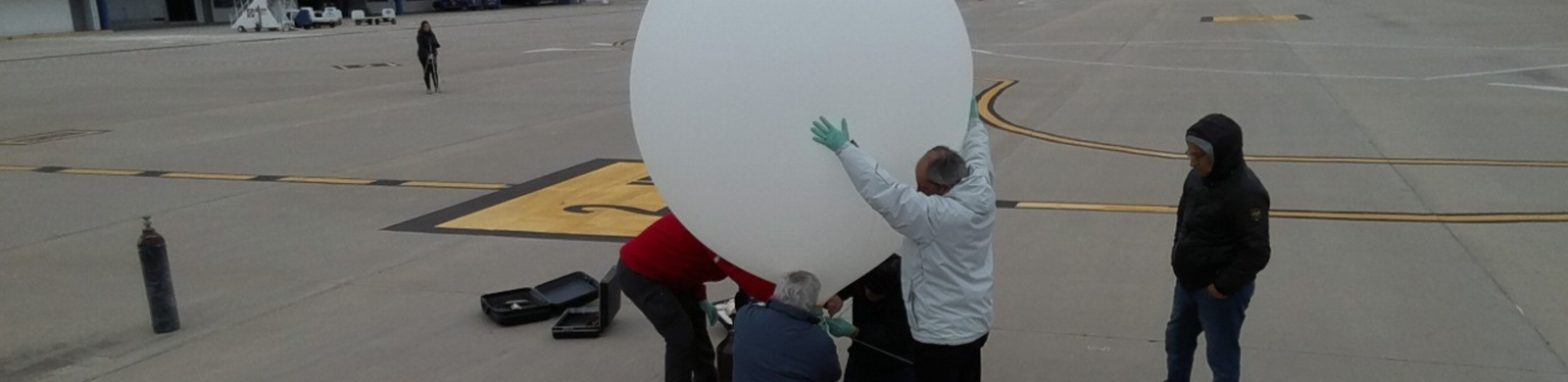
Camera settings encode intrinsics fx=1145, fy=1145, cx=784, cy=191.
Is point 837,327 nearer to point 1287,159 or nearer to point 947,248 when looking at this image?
point 947,248

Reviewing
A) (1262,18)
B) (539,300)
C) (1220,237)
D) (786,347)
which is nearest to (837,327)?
(786,347)

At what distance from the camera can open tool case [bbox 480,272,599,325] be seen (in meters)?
6.70

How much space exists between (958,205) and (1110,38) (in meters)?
27.8

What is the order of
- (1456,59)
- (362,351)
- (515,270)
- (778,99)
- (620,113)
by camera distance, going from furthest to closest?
1. (1456,59)
2. (620,113)
3. (515,270)
4. (362,351)
5. (778,99)

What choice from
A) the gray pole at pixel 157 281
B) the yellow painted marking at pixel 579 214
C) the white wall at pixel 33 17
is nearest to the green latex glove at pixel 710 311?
the gray pole at pixel 157 281

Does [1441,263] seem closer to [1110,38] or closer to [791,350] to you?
[791,350]

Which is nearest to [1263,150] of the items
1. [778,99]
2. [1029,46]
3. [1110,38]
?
[778,99]

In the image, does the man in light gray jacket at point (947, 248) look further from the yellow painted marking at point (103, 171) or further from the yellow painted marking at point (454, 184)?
the yellow painted marking at point (103, 171)

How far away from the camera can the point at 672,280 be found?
5.13 metres

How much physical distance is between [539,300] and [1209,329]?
3.84 m

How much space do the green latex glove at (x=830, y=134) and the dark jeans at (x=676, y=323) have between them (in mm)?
1729

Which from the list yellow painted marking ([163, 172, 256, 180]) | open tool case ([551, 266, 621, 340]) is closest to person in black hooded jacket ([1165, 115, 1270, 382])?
open tool case ([551, 266, 621, 340])

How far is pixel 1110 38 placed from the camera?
3033 cm

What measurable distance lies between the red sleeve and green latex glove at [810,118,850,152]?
0.90 m
